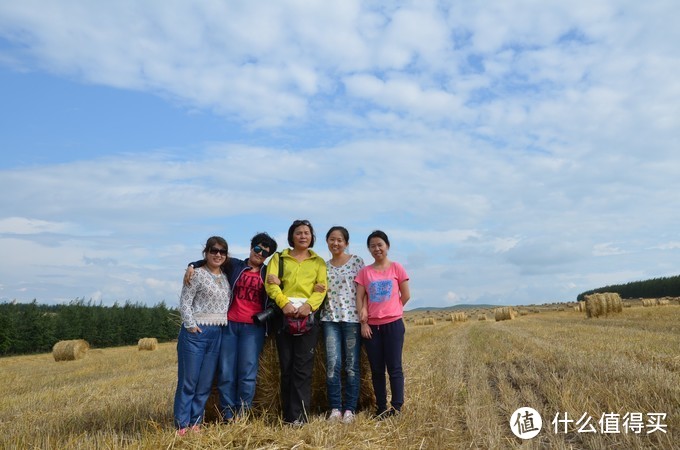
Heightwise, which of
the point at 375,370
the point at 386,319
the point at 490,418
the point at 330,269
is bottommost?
the point at 490,418

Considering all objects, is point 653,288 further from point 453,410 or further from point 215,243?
point 215,243

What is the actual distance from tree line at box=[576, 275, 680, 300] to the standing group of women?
80051mm

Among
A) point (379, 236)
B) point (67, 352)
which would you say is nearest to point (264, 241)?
point (379, 236)

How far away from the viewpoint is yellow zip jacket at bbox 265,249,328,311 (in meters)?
5.18

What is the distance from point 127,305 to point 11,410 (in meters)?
48.2

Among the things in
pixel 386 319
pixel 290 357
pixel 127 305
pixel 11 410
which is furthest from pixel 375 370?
pixel 127 305

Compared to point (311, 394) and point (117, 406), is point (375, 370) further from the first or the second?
point (117, 406)

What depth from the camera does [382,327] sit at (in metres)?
5.55

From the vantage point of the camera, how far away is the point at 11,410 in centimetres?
743

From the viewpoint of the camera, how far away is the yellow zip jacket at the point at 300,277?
5184 mm

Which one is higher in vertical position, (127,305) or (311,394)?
(127,305)

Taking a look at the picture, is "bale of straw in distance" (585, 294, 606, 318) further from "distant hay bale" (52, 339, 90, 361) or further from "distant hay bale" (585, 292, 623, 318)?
"distant hay bale" (52, 339, 90, 361)
